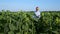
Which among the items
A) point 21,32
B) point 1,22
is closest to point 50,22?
point 21,32

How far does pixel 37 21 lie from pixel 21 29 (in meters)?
0.63

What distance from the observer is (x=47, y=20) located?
4.07 m

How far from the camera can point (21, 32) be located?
3713 millimetres

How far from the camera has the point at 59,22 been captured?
3.97m

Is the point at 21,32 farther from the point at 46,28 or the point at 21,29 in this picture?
the point at 46,28

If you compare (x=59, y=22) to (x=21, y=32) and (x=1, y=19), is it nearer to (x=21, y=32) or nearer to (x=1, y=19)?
(x=21, y=32)

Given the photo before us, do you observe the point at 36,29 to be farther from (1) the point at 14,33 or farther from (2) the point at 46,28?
(1) the point at 14,33

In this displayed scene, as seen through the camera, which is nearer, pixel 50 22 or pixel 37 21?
pixel 50 22

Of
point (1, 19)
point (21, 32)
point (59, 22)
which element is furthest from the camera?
point (1, 19)

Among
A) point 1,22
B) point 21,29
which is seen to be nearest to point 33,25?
point 21,29

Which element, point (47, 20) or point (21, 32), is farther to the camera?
point (47, 20)

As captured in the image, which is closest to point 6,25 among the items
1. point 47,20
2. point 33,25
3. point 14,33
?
point 14,33

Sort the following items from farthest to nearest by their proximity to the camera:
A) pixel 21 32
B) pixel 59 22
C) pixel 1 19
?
pixel 1 19 < pixel 59 22 < pixel 21 32

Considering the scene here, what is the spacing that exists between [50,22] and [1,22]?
3.27 feet
